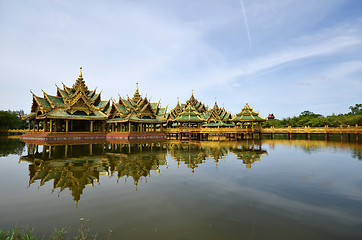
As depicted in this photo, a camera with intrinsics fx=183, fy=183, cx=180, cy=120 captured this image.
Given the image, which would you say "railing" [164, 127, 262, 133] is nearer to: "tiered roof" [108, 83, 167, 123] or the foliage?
"tiered roof" [108, 83, 167, 123]

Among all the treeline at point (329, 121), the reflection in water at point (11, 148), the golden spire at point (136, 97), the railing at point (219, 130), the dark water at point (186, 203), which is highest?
the golden spire at point (136, 97)

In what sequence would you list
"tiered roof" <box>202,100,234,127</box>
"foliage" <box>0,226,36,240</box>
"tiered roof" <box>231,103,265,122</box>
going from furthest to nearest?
"tiered roof" <box>202,100,234,127</box> → "tiered roof" <box>231,103,265,122</box> → "foliage" <box>0,226,36,240</box>

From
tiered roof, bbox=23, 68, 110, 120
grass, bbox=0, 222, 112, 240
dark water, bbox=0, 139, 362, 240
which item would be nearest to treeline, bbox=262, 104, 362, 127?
dark water, bbox=0, 139, 362, 240

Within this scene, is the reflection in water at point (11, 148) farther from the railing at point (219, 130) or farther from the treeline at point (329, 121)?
the treeline at point (329, 121)

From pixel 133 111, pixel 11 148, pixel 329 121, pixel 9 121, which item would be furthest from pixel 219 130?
A: pixel 9 121

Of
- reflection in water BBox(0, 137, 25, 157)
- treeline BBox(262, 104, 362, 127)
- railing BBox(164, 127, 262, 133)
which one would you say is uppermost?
treeline BBox(262, 104, 362, 127)

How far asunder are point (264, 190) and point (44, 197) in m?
8.02

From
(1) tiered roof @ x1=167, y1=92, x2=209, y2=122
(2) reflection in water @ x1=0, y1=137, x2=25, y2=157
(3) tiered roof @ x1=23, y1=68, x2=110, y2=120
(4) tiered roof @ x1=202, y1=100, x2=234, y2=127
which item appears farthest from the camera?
(4) tiered roof @ x1=202, y1=100, x2=234, y2=127

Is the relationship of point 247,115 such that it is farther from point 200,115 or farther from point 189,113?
point 189,113

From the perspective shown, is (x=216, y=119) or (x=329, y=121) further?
(x=329, y=121)

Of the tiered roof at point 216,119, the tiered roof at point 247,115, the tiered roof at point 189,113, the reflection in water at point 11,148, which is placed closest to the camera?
the reflection in water at point 11,148

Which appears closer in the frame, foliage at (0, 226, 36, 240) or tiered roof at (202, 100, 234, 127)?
foliage at (0, 226, 36, 240)

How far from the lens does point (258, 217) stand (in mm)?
4930

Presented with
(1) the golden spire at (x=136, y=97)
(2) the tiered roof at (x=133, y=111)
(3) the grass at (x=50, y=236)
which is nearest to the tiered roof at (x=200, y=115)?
(2) the tiered roof at (x=133, y=111)
